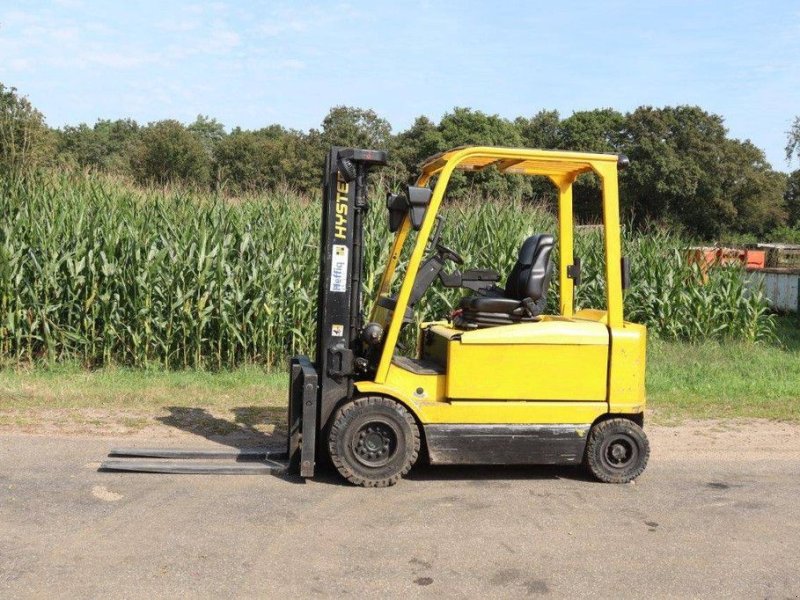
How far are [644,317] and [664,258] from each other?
1156mm

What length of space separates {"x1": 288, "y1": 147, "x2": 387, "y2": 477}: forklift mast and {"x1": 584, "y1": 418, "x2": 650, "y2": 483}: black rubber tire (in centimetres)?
198

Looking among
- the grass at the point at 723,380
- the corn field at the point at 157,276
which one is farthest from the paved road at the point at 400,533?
the corn field at the point at 157,276

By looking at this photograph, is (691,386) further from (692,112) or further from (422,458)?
(692,112)

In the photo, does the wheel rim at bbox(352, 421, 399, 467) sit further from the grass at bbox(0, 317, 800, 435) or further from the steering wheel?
the grass at bbox(0, 317, 800, 435)

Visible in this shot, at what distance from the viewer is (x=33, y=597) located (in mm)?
4191

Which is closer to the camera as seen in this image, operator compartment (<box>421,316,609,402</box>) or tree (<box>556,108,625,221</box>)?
operator compartment (<box>421,316,609,402</box>)

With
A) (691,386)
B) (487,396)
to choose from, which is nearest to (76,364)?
(487,396)

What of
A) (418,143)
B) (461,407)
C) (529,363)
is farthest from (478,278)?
(418,143)

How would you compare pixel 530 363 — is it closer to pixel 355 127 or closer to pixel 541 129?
pixel 355 127

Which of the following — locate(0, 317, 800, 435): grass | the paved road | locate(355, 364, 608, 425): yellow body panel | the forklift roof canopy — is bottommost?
the paved road

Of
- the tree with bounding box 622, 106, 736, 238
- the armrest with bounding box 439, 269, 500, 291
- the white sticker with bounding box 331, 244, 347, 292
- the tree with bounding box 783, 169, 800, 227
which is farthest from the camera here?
the tree with bounding box 783, 169, 800, 227

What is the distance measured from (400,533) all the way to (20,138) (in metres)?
12.3

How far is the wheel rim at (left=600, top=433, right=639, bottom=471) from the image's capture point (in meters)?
6.59

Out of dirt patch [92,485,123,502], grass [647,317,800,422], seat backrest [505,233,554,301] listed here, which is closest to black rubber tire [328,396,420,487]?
seat backrest [505,233,554,301]
